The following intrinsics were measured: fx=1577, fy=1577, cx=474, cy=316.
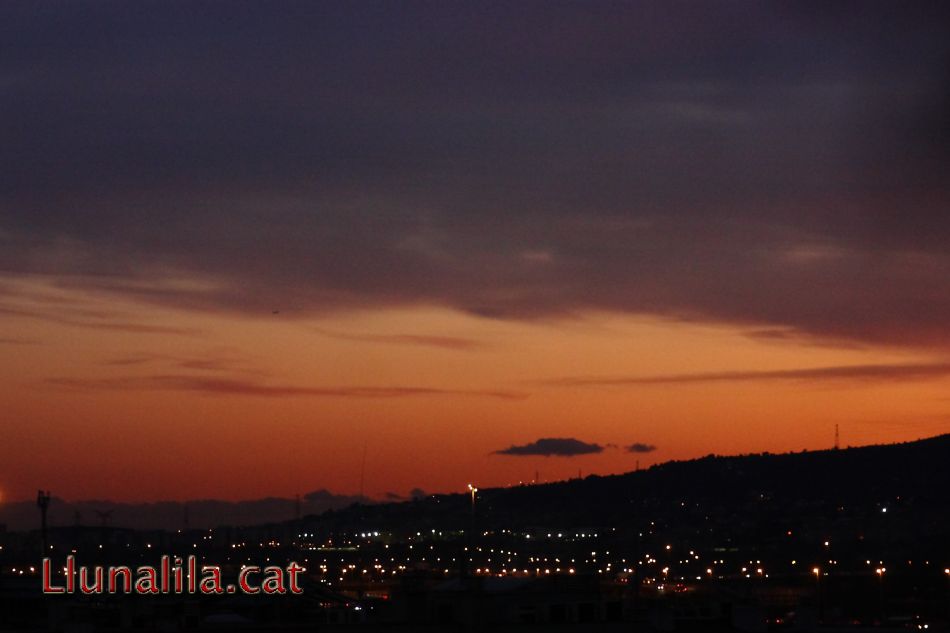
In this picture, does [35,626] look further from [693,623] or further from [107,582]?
[693,623]

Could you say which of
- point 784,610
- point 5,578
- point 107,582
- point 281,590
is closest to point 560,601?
point 281,590

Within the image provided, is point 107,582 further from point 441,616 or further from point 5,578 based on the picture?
point 441,616

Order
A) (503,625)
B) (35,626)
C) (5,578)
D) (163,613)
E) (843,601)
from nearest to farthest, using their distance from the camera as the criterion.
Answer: (503,625) → (35,626) → (163,613) → (5,578) → (843,601)

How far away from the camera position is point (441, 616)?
84.6 meters

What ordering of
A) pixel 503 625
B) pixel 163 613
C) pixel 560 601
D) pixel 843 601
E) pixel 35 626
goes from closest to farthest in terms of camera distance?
pixel 503 625 → pixel 560 601 → pixel 35 626 → pixel 163 613 → pixel 843 601

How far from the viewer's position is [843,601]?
7338 inches

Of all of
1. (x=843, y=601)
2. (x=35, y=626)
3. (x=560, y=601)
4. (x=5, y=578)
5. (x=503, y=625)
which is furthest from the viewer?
(x=843, y=601)

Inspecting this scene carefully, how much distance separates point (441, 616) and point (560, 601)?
21.3 ft

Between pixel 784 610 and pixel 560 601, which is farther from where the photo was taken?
pixel 784 610

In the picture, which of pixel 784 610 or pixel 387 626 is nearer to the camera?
pixel 387 626

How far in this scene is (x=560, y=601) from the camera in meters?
85.4

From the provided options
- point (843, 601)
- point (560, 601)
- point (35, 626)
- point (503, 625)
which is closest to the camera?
point (503, 625)

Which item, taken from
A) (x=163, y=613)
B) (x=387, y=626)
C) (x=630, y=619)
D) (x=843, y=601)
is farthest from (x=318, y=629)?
(x=843, y=601)

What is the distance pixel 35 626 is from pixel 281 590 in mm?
19318
